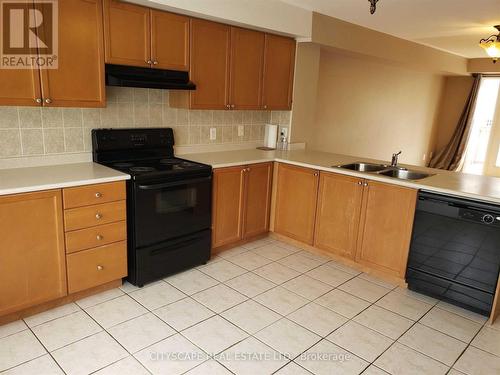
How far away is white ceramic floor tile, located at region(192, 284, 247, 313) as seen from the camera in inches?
102

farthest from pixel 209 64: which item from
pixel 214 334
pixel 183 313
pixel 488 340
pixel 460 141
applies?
pixel 460 141

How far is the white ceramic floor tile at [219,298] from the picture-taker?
2594mm

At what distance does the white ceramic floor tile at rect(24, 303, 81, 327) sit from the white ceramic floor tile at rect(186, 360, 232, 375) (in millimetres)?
1000

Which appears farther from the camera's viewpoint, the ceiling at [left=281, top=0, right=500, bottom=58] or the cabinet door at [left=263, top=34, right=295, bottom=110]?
the cabinet door at [left=263, top=34, right=295, bottom=110]

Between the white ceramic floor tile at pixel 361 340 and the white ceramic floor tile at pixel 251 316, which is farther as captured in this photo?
the white ceramic floor tile at pixel 251 316

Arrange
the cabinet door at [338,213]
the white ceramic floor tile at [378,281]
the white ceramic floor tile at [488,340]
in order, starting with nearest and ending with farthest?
1. the white ceramic floor tile at [488,340]
2. the white ceramic floor tile at [378,281]
3. the cabinet door at [338,213]

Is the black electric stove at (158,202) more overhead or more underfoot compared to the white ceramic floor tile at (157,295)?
more overhead

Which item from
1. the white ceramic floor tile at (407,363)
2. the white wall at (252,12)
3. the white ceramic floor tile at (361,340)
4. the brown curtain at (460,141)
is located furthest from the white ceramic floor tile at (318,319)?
the brown curtain at (460,141)

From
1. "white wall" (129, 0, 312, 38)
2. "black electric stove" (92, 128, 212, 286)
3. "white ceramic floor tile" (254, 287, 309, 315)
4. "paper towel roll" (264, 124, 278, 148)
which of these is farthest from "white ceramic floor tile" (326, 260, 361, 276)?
"white wall" (129, 0, 312, 38)

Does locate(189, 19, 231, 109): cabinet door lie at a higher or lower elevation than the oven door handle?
higher

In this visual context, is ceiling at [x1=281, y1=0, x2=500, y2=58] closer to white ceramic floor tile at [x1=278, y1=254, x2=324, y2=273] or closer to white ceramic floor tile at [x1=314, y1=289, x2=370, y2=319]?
white ceramic floor tile at [x1=278, y1=254, x2=324, y2=273]

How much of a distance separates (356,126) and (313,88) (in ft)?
5.65

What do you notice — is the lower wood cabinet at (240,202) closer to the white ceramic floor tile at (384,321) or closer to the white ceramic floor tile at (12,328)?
the white ceramic floor tile at (384,321)

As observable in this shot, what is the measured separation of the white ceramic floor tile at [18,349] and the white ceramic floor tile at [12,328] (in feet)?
0.12
